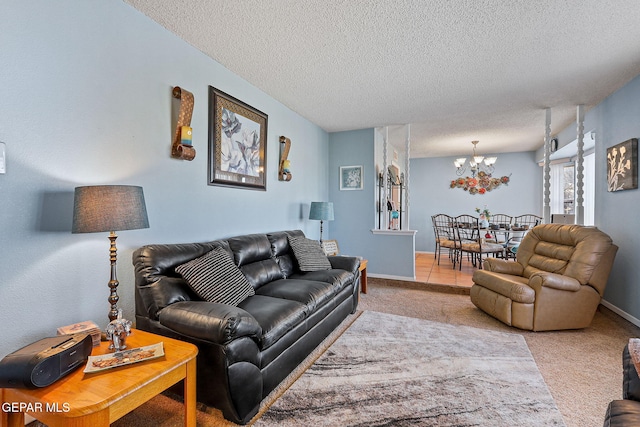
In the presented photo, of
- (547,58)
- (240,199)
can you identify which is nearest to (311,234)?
(240,199)

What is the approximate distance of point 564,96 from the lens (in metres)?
3.45

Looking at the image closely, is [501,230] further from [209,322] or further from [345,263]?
[209,322]

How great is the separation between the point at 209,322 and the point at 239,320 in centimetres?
16

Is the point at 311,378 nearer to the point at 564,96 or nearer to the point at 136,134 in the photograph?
the point at 136,134

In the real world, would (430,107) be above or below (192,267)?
above

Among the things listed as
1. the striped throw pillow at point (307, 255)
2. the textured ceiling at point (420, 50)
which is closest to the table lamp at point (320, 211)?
the striped throw pillow at point (307, 255)

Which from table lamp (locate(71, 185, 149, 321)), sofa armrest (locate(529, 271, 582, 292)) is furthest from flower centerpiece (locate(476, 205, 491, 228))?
table lamp (locate(71, 185, 149, 321))

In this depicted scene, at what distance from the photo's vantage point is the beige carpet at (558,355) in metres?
1.62

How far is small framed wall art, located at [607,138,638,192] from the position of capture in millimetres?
2904

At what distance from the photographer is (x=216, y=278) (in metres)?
2.02

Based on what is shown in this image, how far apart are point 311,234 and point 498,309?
2.68 metres

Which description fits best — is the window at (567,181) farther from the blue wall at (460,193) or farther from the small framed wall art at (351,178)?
the small framed wall art at (351,178)

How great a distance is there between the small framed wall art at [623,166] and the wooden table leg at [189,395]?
4285 mm

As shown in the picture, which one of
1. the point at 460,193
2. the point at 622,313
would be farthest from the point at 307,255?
the point at 460,193
